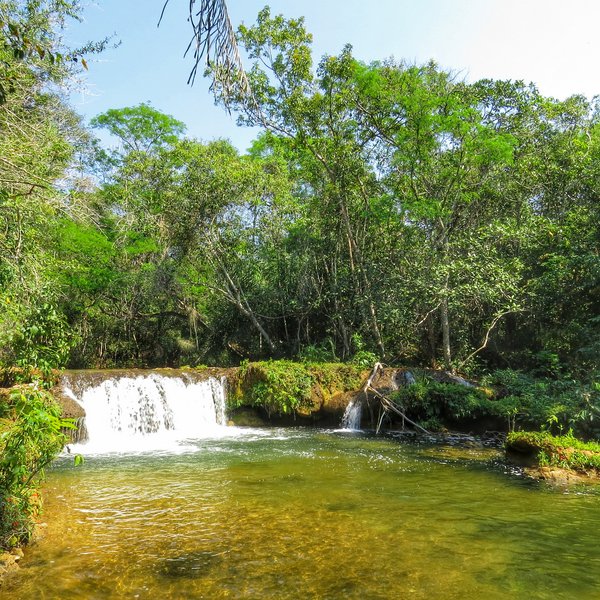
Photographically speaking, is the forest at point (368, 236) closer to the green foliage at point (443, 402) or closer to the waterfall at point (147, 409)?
the green foliage at point (443, 402)

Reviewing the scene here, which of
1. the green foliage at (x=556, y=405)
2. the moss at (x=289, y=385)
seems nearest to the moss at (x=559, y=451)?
the green foliage at (x=556, y=405)

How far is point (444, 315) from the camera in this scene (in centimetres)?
1650

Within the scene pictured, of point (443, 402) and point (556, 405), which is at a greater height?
point (556, 405)

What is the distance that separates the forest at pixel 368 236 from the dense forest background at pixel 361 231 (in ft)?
0.26

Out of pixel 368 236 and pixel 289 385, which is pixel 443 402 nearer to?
pixel 289 385

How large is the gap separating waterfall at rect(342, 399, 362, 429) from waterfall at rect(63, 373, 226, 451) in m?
3.84

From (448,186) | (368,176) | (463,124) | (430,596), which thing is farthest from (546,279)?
(430,596)

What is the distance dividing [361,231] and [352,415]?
8551 millimetres

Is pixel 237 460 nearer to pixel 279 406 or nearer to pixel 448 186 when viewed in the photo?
pixel 279 406

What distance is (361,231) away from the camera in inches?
795

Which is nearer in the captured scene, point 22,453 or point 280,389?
point 22,453

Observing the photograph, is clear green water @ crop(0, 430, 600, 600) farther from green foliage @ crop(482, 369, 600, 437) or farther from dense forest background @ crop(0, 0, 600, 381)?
dense forest background @ crop(0, 0, 600, 381)

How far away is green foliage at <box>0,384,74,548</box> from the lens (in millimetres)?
4523

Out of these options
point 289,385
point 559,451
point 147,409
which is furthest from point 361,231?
point 559,451
